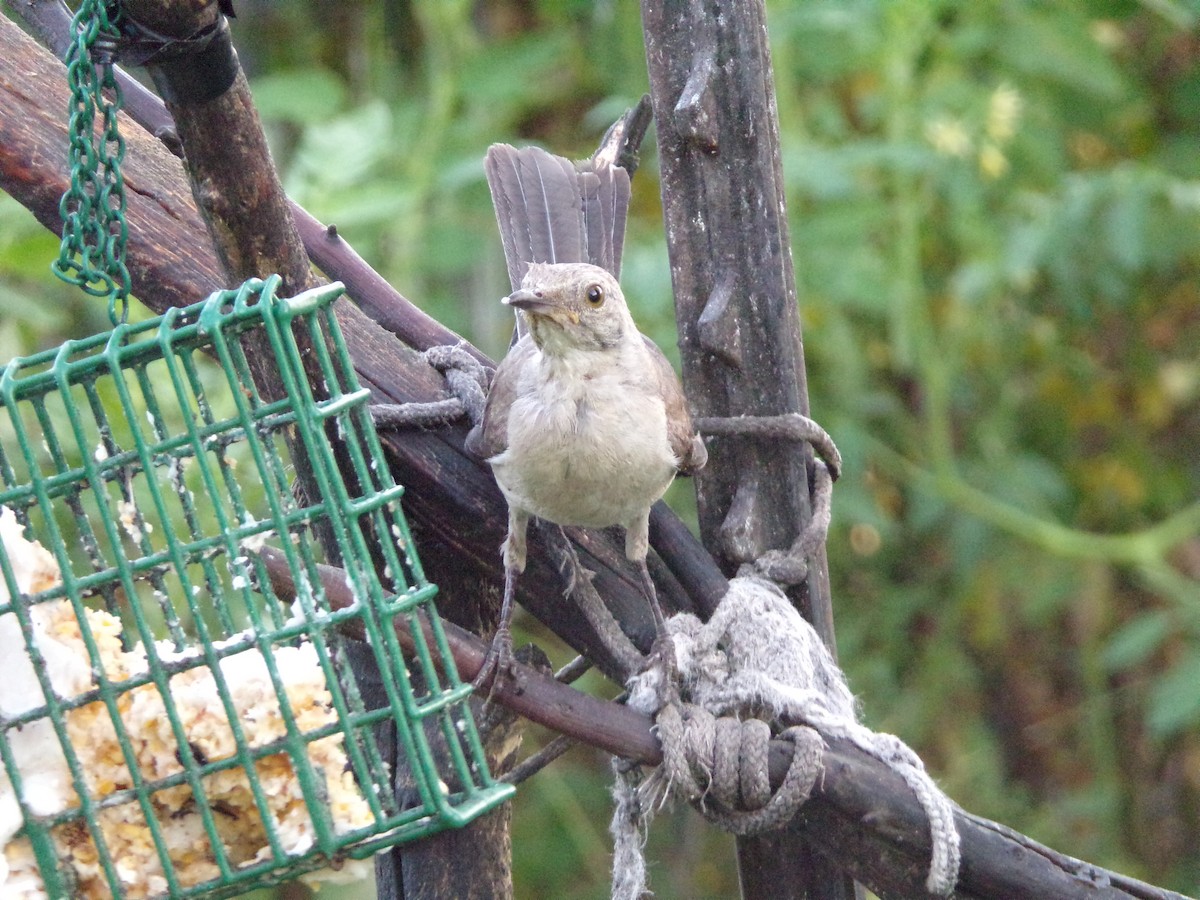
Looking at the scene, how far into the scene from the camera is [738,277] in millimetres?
2355

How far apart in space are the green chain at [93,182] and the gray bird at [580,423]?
0.70 meters

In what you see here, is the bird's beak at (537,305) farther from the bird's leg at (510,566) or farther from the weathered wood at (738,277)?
the bird's leg at (510,566)

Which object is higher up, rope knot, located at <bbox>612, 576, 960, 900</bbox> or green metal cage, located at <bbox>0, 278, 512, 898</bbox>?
green metal cage, located at <bbox>0, 278, 512, 898</bbox>

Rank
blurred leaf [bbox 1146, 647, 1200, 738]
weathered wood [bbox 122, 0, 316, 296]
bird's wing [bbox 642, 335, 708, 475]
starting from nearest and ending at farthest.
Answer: weathered wood [bbox 122, 0, 316, 296] → bird's wing [bbox 642, 335, 708, 475] → blurred leaf [bbox 1146, 647, 1200, 738]

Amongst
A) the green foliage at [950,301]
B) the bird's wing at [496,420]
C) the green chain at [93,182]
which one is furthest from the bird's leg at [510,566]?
the green foliage at [950,301]

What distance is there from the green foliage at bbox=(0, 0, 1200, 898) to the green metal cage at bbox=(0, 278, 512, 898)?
150cm

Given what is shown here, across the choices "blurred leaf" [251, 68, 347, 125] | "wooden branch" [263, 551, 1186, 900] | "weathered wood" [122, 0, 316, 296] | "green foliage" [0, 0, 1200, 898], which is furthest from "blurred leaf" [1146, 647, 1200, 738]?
"blurred leaf" [251, 68, 347, 125]

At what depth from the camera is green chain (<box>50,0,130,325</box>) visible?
181 centimetres

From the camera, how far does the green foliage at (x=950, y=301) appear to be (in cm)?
400

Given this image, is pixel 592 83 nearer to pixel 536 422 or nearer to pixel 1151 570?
pixel 1151 570

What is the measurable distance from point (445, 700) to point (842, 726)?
2.23ft

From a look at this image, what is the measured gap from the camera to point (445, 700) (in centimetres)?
194

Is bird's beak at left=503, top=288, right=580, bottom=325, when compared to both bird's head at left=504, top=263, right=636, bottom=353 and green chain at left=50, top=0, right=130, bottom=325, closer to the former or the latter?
bird's head at left=504, top=263, right=636, bottom=353

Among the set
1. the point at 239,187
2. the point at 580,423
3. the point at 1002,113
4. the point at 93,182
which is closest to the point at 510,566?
the point at 580,423
